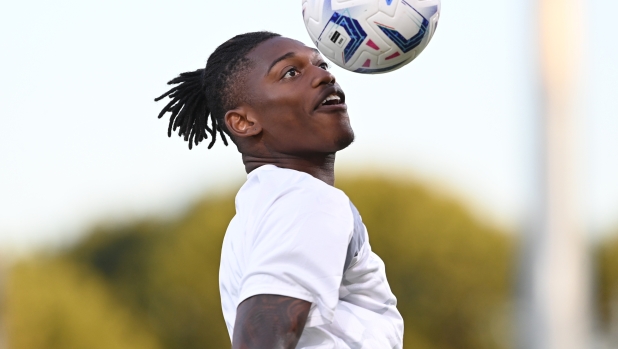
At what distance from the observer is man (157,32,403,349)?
11.3 ft

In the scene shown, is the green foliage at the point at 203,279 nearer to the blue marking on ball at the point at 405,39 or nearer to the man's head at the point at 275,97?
the blue marking on ball at the point at 405,39

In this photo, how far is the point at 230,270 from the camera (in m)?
3.91

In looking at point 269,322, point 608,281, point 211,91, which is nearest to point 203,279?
point 608,281

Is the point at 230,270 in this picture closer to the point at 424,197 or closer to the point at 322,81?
the point at 322,81

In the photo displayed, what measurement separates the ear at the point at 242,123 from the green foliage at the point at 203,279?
23531 millimetres

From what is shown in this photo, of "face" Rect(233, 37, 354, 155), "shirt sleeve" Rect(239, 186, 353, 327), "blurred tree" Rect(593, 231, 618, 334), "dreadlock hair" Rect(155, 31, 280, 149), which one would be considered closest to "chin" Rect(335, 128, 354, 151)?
"face" Rect(233, 37, 354, 155)

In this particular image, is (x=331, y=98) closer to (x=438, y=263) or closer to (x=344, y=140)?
(x=344, y=140)

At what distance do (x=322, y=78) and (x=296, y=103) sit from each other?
0.14m

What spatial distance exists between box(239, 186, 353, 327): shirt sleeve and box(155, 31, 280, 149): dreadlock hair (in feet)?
3.19

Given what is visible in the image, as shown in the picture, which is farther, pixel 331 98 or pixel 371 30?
pixel 371 30

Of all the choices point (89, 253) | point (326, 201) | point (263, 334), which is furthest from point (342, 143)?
point (89, 253)

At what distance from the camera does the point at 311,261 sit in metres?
3.46

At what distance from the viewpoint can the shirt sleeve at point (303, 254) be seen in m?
3.43

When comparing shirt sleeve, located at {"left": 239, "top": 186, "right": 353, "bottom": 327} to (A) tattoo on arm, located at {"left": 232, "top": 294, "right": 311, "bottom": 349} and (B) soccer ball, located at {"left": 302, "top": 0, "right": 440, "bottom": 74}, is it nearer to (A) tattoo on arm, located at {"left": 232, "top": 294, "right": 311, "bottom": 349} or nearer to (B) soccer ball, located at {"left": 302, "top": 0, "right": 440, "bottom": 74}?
(A) tattoo on arm, located at {"left": 232, "top": 294, "right": 311, "bottom": 349}
